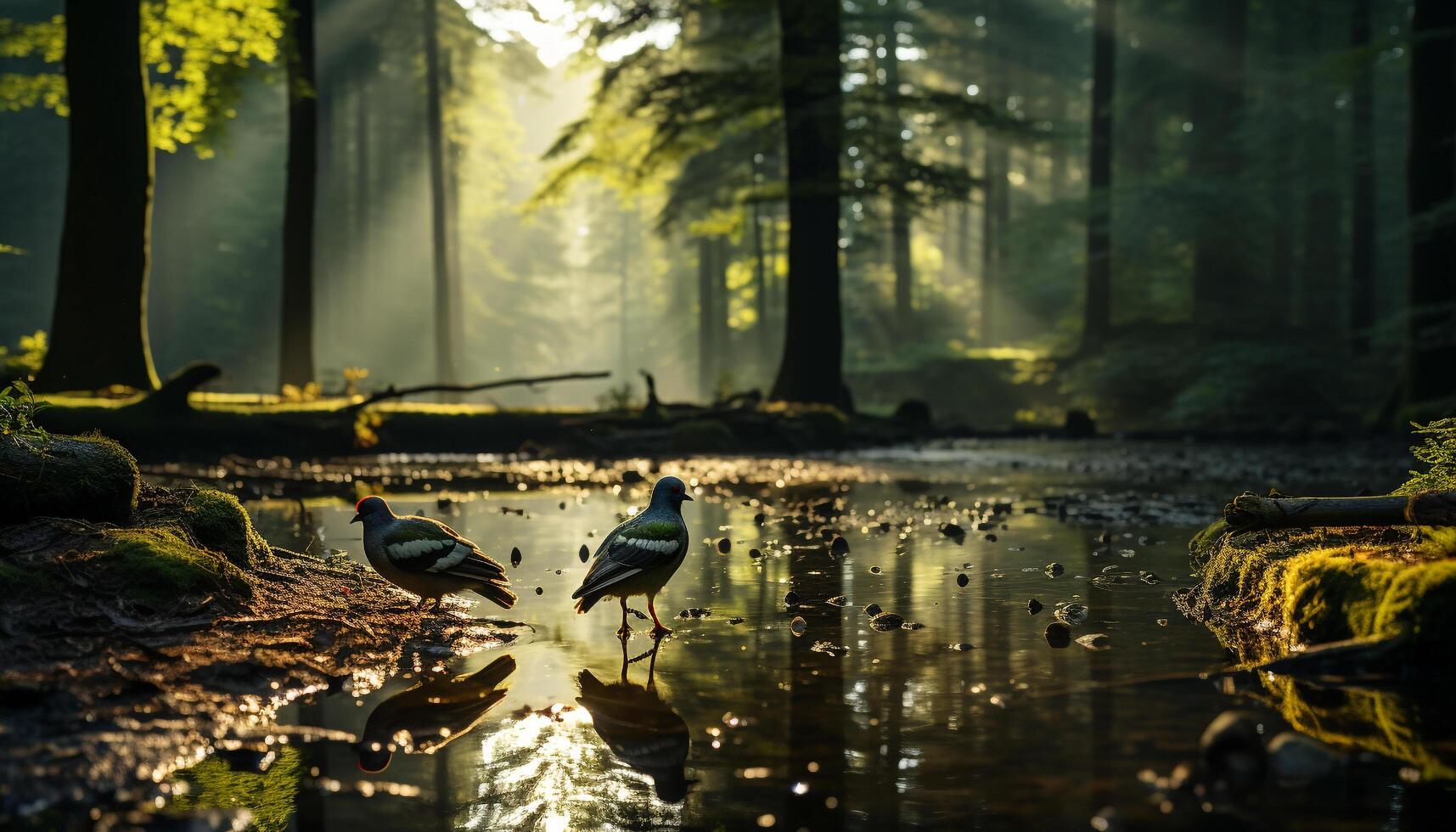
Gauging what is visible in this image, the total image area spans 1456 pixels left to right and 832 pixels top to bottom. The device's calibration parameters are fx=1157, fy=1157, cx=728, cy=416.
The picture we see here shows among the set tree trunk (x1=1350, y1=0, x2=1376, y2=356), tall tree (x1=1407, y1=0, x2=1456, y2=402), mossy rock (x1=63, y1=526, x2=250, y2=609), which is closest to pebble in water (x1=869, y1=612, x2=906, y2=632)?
mossy rock (x1=63, y1=526, x2=250, y2=609)

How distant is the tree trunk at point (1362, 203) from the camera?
100 feet

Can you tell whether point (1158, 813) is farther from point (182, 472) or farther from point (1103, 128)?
point (1103, 128)

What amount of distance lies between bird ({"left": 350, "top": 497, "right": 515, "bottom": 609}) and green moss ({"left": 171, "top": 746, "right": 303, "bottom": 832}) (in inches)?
92.3

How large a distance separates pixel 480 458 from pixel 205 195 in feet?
135

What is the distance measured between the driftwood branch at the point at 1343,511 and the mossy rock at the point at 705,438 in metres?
14.9

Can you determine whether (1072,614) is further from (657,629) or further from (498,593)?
(498,593)

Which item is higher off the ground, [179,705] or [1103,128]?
[1103,128]

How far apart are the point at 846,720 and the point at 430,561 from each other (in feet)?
8.97

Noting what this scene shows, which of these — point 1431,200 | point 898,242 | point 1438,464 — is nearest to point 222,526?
point 1438,464

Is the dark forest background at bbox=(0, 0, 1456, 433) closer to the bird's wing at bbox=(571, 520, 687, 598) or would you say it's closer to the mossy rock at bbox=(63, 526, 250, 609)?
the mossy rock at bbox=(63, 526, 250, 609)

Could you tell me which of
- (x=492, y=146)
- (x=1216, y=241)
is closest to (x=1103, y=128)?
(x=1216, y=241)

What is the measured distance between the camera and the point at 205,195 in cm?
5369

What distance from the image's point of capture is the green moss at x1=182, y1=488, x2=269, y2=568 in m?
6.69

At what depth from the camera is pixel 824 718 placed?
438cm
